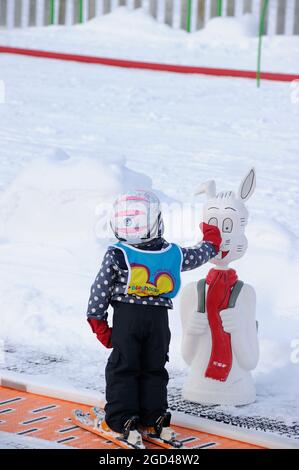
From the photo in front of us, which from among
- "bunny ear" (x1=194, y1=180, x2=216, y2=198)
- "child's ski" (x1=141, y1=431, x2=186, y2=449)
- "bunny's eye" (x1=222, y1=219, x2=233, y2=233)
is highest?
"bunny ear" (x1=194, y1=180, x2=216, y2=198)

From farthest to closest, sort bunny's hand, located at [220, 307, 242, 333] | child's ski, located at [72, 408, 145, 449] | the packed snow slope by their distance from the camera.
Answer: the packed snow slope → bunny's hand, located at [220, 307, 242, 333] → child's ski, located at [72, 408, 145, 449]

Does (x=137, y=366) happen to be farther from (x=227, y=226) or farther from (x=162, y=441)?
(x=227, y=226)

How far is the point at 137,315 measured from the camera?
4.88m

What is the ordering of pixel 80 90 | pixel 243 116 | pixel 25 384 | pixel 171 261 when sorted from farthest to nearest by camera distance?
pixel 80 90 < pixel 243 116 < pixel 25 384 < pixel 171 261

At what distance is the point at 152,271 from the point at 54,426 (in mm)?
835

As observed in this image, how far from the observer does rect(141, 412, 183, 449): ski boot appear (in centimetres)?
484

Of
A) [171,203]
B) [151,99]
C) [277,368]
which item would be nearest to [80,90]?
[151,99]

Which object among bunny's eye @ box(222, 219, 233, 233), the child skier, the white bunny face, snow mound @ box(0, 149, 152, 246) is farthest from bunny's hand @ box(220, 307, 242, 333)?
snow mound @ box(0, 149, 152, 246)

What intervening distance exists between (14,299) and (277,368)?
1.71 meters

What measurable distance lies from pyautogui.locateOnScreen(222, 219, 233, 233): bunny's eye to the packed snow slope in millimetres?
7655

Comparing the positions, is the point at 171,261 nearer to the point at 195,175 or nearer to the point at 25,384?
the point at 25,384

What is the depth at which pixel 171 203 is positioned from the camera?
8367 millimetres

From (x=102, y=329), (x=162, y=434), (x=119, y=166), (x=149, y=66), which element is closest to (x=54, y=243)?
(x=119, y=166)

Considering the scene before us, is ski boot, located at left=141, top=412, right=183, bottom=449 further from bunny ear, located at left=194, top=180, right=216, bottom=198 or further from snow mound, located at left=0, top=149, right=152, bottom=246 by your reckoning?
snow mound, located at left=0, top=149, right=152, bottom=246
